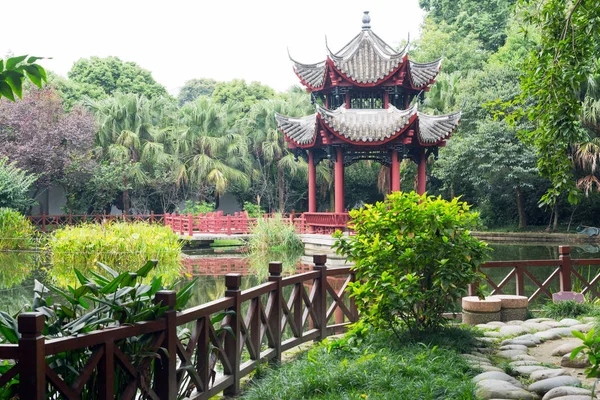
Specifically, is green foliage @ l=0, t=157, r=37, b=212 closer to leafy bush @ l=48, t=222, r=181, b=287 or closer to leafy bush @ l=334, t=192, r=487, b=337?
leafy bush @ l=48, t=222, r=181, b=287

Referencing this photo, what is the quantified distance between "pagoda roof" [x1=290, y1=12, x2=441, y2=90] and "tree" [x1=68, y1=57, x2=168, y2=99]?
1811 centimetres

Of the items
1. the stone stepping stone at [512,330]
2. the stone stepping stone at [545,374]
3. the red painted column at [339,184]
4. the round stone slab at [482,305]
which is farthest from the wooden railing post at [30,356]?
the red painted column at [339,184]

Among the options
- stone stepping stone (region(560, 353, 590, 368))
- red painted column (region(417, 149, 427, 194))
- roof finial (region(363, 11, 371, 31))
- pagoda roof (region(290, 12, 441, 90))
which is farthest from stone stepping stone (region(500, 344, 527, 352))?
roof finial (region(363, 11, 371, 31))

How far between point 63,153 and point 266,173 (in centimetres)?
962

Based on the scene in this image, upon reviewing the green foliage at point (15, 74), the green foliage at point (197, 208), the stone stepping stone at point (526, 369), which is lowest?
the stone stepping stone at point (526, 369)

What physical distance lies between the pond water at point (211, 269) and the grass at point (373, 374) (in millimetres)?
5212

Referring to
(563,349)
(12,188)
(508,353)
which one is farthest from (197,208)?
(563,349)

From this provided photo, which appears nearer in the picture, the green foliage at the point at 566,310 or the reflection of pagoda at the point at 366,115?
the green foliage at the point at 566,310

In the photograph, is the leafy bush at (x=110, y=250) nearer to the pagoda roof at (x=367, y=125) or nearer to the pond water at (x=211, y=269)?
the pond water at (x=211, y=269)

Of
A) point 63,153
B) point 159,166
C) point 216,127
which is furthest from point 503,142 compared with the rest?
point 63,153

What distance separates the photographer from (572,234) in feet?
80.6

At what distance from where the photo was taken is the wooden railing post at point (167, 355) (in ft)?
12.9

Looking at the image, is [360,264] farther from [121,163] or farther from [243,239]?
[121,163]

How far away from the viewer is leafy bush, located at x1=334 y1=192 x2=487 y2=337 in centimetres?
560
